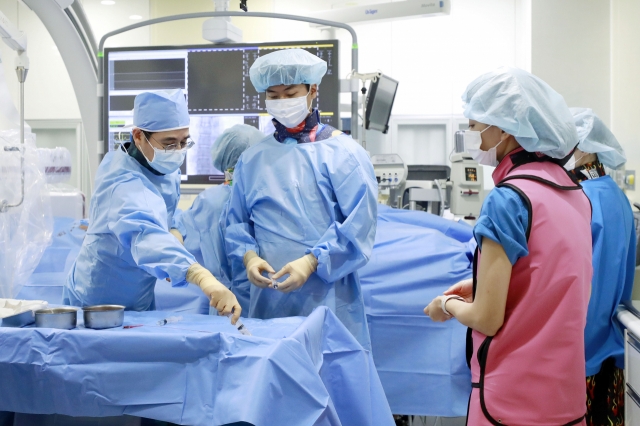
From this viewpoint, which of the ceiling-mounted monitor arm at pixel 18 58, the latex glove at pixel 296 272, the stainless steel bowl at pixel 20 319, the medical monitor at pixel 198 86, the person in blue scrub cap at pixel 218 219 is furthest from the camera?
the medical monitor at pixel 198 86

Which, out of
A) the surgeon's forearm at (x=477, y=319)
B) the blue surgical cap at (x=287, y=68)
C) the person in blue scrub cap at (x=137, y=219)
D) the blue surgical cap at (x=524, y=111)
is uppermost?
the blue surgical cap at (x=287, y=68)

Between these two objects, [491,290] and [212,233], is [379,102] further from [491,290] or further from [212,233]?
[491,290]

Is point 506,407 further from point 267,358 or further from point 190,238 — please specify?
point 190,238

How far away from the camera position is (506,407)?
131 centimetres

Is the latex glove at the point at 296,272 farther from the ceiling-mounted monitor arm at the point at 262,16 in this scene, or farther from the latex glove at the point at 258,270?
the ceiling-mounted monitor arm at the point at 262,16

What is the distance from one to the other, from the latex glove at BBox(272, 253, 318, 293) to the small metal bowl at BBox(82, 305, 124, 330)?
1.47 ft

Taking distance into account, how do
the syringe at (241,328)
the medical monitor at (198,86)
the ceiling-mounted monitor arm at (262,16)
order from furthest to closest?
the medical monitor at (198,86) < the ceiling-mounted monitor arm at (262,16) < the syringe at (241,328)

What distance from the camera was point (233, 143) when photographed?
2619 mm

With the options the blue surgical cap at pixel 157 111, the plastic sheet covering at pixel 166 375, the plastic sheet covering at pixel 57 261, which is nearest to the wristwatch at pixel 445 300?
the plastic sheet covering at pixel 166 375

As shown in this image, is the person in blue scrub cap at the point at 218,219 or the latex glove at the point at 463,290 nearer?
the latex glove at the point at 463,290

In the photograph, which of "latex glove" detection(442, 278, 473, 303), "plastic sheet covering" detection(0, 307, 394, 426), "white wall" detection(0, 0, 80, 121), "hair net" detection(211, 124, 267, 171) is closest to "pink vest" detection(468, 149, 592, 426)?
"latex glove" detection(442, 278, 473, 303)

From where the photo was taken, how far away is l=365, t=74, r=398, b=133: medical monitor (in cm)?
372

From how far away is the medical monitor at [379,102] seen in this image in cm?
372

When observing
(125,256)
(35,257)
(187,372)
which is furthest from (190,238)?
(187,372)
